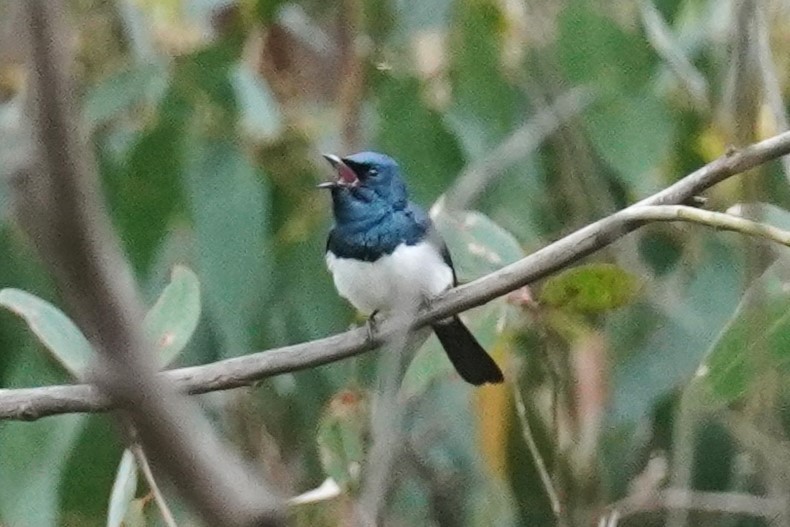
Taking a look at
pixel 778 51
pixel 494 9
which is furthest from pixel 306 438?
pixel 778 51

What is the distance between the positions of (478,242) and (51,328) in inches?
19.3

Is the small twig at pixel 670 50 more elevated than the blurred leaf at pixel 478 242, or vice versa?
the small twig at pixel 670 50

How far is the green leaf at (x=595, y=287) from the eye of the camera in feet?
4.53

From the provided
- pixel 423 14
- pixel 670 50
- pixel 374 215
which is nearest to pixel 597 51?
pixel 670 50

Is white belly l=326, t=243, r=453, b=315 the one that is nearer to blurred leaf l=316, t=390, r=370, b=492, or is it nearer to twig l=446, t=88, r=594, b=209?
twig l=446, t=88, r=594, b=209

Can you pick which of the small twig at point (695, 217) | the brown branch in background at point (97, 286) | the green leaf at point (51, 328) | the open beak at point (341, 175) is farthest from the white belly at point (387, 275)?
the brown branch in background at point (97, 286)

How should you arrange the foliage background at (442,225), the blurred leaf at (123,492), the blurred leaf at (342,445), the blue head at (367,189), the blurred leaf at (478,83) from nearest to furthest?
the blurred leaf at (123,492) < the blurred leaf at (342,445) < the foliage background at (442,225) < the blurred leaf at (478,83) < the blue head at (367,189)

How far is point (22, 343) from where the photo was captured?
1.72 m

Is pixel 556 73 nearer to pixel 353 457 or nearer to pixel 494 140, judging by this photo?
pixel 494 140

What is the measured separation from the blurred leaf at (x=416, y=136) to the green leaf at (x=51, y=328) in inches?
22.1

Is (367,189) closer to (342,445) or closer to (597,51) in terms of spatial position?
(597,51)

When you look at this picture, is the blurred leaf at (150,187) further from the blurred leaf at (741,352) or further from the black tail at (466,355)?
the blurred leaf at (741,352)

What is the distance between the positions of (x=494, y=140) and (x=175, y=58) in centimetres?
44

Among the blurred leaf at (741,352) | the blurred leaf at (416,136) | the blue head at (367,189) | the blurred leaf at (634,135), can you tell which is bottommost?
the blurred leaf at (741,352)
